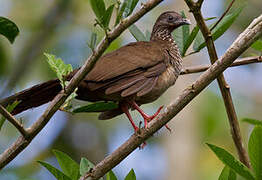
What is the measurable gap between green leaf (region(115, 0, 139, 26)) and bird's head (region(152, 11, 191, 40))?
2.68 metres

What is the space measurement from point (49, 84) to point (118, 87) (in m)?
0.54

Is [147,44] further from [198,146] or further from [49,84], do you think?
[198,146]

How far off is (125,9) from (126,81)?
1.49 meters

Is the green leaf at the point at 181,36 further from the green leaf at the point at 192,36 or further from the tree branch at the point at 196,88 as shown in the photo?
the tree branch at the point at 196,88

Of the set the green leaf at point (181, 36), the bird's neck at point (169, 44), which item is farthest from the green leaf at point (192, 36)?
the bird's neck at point (169, 44)

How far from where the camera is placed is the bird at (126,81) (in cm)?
362

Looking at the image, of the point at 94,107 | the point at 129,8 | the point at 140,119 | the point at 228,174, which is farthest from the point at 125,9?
the point at 140,119

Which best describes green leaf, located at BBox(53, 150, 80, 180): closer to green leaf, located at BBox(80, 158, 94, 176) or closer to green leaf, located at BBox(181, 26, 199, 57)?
green leaf, located at BBox(80, 158, 94, 176)

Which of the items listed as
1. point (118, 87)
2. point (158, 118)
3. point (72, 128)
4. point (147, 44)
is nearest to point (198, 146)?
point (72, 128)

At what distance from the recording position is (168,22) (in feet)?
17.4

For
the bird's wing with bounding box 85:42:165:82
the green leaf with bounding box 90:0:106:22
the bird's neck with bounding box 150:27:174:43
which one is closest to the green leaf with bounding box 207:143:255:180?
the green leaf with bounding box 90:0:106:22

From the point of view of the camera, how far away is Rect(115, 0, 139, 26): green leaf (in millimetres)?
2393

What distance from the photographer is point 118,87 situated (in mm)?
3852

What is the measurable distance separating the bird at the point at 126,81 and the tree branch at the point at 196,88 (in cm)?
86
